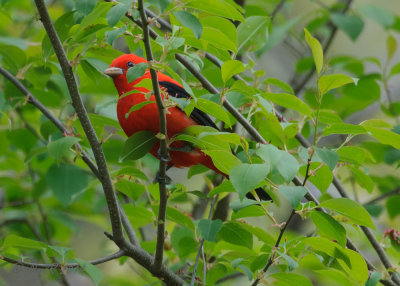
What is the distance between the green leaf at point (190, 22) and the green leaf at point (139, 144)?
2.20ft

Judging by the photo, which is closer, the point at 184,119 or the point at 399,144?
the point at 399,144

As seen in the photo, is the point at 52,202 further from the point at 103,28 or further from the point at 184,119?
the point at 103,28

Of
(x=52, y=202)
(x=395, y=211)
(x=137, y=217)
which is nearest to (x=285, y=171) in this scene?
(x=137, y=217)

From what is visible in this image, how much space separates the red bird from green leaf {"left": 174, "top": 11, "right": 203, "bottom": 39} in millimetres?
833

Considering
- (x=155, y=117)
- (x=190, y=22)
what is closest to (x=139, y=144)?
(x=155, y=117)

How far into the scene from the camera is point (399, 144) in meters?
2.32

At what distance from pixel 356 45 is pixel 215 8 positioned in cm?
868

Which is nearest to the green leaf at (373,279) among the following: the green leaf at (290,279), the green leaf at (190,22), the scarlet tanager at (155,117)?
the green leaf at (290,279)

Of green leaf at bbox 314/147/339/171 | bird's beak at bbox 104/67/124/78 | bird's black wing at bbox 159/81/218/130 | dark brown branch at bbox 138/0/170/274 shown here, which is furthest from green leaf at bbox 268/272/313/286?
bird's beak at bbox 104/67/124/78

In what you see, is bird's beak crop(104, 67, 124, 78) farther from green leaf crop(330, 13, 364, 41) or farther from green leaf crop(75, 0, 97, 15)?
green leaf crop(330, 13, 364, 41)

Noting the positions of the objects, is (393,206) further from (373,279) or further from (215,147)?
(215,147)

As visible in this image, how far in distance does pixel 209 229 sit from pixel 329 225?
56 centimetres

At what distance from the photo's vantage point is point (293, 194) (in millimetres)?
2002

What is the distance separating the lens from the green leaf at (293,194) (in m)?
1.98
